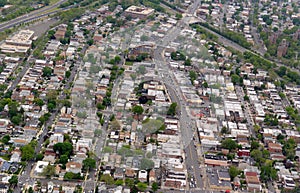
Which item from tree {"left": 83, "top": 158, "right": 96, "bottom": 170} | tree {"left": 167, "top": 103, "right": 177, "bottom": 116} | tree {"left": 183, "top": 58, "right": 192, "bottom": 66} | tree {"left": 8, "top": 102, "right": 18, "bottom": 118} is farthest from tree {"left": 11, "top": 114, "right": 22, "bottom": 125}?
tree {"left": 183, "top": 58, "right": 192, "bottom": 66}

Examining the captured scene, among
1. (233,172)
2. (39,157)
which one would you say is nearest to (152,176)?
(233,172)

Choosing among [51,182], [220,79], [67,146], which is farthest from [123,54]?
[51,182]

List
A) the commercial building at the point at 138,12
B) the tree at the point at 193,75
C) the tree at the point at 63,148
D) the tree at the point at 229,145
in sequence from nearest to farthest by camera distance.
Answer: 1. the tree at the point at 63,148
2. the tree at the point at 229,145
3. the tree at the point at 193,75
4. the commercial building at the point at 138,12

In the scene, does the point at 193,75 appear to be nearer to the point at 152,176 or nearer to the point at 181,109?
the point at 181,109

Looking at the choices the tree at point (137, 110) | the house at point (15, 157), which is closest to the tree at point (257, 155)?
the tree at point (137, 110)

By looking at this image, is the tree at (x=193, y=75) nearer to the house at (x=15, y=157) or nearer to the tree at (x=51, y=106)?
the tree at (x=51, y=106)

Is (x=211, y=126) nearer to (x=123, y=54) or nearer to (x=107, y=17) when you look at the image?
(x=123, y=54)
